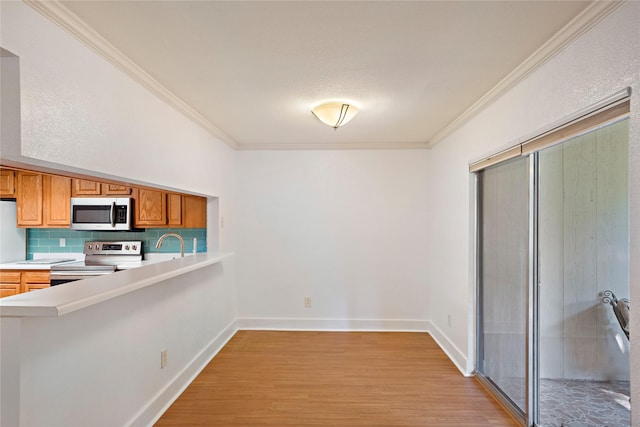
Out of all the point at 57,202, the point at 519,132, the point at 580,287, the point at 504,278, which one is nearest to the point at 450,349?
the point at 504,278

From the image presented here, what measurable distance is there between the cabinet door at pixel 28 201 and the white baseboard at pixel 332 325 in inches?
108

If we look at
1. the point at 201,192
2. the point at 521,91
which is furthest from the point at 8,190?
the point at 521,91

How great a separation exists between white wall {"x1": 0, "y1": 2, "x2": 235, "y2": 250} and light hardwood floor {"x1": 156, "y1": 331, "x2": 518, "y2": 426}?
1738mm

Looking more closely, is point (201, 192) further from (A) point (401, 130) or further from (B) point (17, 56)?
(A) point (401, 130)

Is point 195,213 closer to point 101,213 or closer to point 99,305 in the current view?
point 101,213

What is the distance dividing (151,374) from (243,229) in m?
2.19

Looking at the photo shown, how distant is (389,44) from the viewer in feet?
5.76

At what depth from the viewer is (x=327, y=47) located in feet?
5.86

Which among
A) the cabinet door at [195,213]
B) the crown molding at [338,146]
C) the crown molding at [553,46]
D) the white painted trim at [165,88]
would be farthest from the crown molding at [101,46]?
the crown molding at [553,46]

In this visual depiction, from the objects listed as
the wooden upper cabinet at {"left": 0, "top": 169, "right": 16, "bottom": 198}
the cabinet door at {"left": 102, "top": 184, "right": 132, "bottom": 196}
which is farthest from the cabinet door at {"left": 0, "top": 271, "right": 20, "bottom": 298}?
the cabinet door at {"left": 102, "top": 184, "right": 132, "bottom": 196}

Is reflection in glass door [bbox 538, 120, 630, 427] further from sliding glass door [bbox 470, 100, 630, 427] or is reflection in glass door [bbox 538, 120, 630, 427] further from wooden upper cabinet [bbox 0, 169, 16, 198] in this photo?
wooden upper cabinet [bbox 0, 169, 16, 198]

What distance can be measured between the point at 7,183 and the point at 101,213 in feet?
3.65

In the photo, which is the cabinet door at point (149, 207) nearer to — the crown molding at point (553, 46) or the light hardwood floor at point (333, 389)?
the light hardwood floor at point (333, 389)

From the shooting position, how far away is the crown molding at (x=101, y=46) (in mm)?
1399
